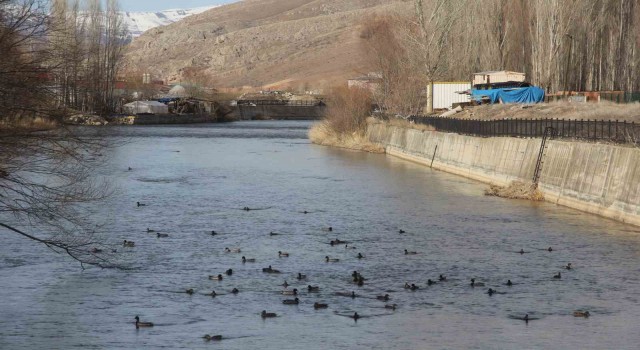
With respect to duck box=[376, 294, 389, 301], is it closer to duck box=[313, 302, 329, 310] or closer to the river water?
the river water

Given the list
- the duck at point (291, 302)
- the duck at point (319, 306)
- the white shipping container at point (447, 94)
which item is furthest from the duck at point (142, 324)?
the white shipping container at point (447, 94)

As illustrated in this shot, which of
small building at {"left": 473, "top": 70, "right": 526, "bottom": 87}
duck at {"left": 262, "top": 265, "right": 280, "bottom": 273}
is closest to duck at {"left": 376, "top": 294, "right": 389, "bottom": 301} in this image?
duck at {"left": 262, "top": 265, "right": 280, "bottom": 273}

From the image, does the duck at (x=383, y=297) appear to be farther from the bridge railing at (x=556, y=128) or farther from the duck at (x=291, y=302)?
the bridge railing at (x=556, y=128)

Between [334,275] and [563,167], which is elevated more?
[563,167]

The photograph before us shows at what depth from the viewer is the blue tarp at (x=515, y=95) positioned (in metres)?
70.3

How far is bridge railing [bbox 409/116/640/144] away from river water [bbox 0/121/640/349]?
11.5ft

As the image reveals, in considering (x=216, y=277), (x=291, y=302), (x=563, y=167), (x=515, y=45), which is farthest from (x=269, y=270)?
(x=515, y=45)

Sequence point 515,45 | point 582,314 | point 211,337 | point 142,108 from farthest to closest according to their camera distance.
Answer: point 142,108
point 515,45
point 582,314
point 211,337

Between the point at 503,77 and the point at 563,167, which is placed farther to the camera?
the point at 503,77

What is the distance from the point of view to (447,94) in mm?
81312

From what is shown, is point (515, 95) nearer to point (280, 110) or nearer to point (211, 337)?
point (211, 337)

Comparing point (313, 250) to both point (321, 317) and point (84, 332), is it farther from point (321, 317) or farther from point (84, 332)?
point (84, 332)

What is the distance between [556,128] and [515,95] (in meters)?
27.5

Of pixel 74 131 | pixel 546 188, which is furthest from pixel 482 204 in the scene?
pixel 74 131
